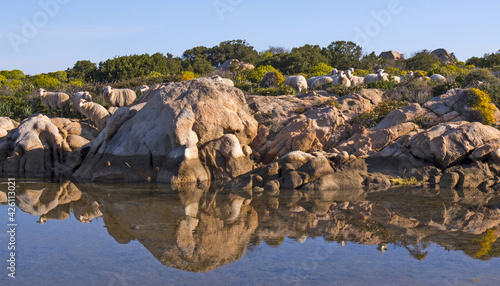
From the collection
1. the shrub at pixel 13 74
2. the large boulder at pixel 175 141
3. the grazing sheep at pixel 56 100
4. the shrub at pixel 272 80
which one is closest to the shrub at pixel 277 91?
the shrub at pixel 272 80

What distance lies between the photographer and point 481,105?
18922 mm

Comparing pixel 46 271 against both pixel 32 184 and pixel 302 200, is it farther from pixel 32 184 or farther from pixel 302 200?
pixel 32 184

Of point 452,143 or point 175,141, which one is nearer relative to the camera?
point 452,143

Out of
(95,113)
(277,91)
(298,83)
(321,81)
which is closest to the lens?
(95,113)

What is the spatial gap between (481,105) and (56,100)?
19.7 meters

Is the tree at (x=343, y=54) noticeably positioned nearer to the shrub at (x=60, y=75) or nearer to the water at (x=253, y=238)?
the shrub at (x=60, y=75)

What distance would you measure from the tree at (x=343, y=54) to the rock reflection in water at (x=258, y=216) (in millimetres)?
30510

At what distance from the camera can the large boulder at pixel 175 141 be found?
1683 centimetres

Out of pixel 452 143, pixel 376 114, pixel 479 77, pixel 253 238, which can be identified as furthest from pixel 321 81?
pixel 253 238

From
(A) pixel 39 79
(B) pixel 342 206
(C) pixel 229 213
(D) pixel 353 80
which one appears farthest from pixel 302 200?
(A) pixel 39 79

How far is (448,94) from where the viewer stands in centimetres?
2061

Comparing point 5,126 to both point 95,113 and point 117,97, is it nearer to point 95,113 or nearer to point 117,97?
point 95,113

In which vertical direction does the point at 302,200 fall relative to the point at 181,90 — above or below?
below

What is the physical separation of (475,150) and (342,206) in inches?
256
